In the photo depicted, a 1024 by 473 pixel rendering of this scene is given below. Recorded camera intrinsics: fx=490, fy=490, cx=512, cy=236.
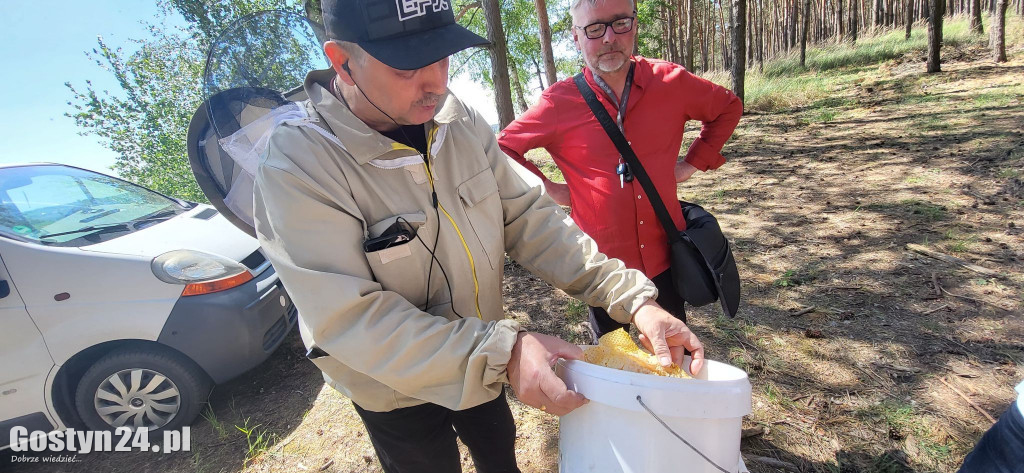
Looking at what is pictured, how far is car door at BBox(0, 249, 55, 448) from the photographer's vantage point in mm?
2722

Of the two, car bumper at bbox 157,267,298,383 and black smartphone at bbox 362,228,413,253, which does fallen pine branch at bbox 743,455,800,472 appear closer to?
black smartphone at bbox 362,228,413,253

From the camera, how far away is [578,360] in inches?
43.5

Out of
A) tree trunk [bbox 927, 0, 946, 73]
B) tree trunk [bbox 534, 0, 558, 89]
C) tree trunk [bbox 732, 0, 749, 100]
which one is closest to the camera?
tree trunk [bbox 534, 0, 558, 89]

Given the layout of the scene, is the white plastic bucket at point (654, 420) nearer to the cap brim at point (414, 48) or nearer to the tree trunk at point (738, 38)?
the cap brim at point (414, 48)

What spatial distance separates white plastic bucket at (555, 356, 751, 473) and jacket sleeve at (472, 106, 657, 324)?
33 cm

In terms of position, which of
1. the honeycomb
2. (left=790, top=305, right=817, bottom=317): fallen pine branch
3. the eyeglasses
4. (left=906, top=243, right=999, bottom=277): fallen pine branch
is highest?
the eyeglasses

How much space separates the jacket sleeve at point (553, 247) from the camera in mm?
1367

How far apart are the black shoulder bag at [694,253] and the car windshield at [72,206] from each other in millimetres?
3218

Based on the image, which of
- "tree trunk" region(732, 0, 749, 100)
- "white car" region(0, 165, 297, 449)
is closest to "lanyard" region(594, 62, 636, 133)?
"white car" region(0, 165, 297, 449)

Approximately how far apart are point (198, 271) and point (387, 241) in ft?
8.33

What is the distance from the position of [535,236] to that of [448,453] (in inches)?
29.8

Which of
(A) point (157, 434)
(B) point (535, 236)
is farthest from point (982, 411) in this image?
(A) point (157, 434)

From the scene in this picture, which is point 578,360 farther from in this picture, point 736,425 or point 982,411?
point 982,411

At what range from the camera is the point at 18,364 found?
108 inches
